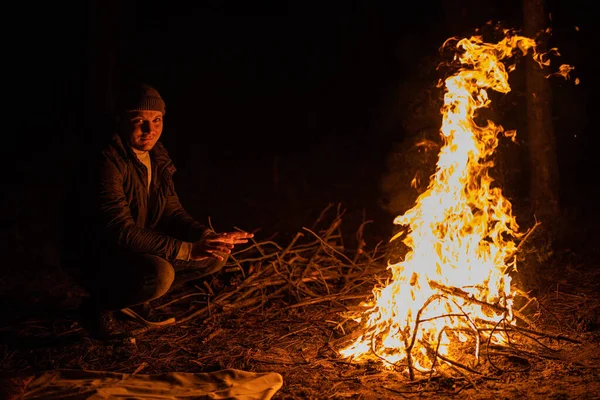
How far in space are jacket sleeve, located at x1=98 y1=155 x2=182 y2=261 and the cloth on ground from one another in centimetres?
105

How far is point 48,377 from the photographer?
14.5 feet

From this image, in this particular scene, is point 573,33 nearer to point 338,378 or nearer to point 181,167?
point 181,167

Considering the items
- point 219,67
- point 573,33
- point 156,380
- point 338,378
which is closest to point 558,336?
point 338,378

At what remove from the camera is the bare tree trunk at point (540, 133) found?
7.82 meters

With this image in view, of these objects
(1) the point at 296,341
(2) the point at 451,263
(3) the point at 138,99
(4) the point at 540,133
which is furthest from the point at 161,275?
(4) the point at 540,133

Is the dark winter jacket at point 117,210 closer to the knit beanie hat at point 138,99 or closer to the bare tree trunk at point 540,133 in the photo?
the knit beanie hat at point 138,99

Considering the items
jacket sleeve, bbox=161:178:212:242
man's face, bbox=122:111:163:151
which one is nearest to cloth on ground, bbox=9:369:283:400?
jacket sleeve, bbox=161:178:212:242

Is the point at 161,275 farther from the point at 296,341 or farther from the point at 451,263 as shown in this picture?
the point at 451,263

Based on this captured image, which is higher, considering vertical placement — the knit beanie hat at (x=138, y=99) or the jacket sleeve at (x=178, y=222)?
the knit beanie hat at (x=138, y=99)

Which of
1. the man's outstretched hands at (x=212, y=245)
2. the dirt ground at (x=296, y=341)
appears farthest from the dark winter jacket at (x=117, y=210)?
the dirt ground at (x=296, y=341)

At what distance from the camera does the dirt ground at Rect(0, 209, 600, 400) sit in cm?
432

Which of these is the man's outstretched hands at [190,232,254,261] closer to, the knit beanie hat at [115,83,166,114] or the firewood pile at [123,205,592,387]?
the firewood pile at [123,205,592,387]

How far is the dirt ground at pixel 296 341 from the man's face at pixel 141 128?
1574 mm

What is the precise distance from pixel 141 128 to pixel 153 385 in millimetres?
2146
